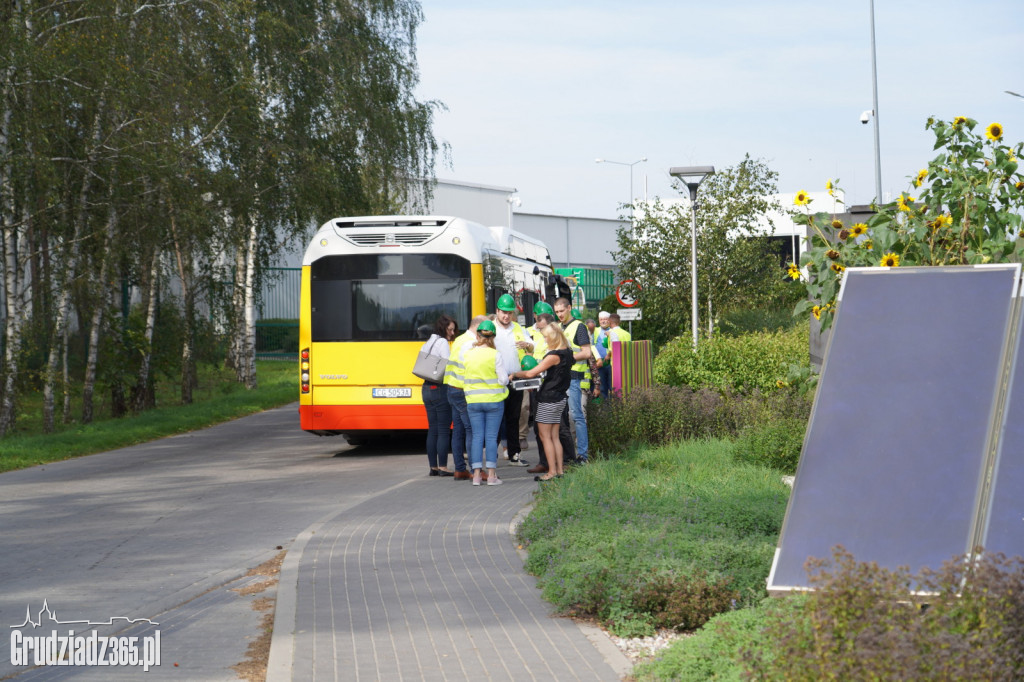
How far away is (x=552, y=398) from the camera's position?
1249 cm

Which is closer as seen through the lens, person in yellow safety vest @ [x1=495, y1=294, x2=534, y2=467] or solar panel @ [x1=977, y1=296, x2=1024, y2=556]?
solar panel @ [x1=977, y1=296, x2=1024, y2=556]

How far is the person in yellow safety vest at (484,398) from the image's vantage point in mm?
12828

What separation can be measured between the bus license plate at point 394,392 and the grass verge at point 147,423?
16.1ft

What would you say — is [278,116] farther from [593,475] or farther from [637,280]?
[593,475]

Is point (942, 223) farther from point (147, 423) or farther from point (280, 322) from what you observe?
point (280, 322)

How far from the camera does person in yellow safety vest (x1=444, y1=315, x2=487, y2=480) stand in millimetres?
13070

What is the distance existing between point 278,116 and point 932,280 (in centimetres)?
2210

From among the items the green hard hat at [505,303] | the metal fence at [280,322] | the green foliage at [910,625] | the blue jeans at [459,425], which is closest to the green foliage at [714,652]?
the green foliage at [910,625]

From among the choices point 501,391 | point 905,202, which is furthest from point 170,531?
point 905,202

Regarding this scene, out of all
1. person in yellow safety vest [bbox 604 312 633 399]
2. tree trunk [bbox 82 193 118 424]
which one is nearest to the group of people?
person in yellow safety vest [bbox 604 312 633 399]

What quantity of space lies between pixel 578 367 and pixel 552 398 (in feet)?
6.37

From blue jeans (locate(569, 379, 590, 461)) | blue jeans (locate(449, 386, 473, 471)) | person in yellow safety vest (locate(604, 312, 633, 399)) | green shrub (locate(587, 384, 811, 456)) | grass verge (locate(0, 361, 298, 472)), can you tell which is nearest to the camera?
blue jeans (locate(569, 379, 590, 461))

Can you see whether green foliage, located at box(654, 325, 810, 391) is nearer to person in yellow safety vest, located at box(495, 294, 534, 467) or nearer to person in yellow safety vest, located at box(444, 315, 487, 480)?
person in yellow safety vest, located at box(495, 294, 534, 467)

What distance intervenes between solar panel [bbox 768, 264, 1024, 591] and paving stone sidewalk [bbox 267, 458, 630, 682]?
53.2 inches
